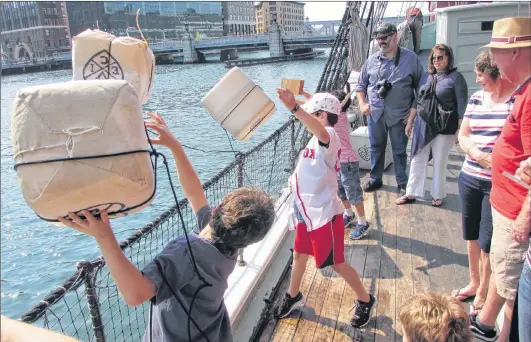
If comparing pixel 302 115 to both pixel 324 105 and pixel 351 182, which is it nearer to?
pixel 324 105

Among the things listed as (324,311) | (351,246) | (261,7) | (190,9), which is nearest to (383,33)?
(351,246)

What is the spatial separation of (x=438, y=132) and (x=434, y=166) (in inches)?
13.3

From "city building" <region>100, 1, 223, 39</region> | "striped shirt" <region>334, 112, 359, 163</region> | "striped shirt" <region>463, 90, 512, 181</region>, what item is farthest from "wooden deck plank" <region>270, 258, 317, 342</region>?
"city building" <region>100, 1, 223, 39</region>

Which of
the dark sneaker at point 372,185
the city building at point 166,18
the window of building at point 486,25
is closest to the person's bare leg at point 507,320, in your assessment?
the dark sneaker at point 372,185

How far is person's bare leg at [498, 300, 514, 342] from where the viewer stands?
2068 mm

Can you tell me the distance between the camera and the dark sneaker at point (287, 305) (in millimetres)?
2662

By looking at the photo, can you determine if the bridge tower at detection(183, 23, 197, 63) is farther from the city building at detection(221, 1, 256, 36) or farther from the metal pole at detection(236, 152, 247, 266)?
the metal pole at detection(236, 152, 247, 266)

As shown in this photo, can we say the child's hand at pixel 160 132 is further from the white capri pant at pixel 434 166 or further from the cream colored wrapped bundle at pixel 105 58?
the white capri pant at pixel 434 166

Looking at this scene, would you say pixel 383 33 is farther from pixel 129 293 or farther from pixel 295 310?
pixel 129 293

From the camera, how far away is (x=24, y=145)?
1041 millimetres

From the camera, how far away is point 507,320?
6.97ft

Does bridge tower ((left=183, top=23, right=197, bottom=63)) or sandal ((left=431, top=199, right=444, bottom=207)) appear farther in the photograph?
bridge tower ((left=183, top=23, right=197, bottom=63))

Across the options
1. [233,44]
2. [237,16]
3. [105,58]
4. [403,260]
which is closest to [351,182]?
[403,260]

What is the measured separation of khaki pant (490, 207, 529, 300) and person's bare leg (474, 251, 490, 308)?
1.32ft
